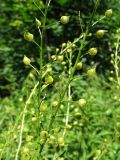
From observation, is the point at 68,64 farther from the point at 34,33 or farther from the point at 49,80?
the point at 49,80

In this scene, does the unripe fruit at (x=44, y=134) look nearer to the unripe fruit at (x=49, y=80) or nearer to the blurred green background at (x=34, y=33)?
the unripe fruit at (x=49, y=80)

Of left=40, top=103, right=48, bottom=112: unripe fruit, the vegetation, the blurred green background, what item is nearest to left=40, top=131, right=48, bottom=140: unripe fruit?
left=40, top=103, right=48, bottom=112: unripe fruit

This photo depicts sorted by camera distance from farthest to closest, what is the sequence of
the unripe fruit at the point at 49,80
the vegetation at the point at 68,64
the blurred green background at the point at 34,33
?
the blurred green background at the point at 34,33 → the vegetation at the point at 68,64 → the unripe fruit at the point at 49,80

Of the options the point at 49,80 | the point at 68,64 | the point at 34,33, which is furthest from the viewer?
the point at 34,33

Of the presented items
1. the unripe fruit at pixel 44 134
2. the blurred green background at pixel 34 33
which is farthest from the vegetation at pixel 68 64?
the unripe fruit at pixel 44 134

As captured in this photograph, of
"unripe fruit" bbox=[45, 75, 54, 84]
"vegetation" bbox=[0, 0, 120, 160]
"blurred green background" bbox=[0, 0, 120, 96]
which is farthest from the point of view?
"blurred green background" bbox=[0, 0, 120, 96]

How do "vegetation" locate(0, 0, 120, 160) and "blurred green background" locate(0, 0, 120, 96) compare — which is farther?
"blurred green background" locate(0, 0, 120, 96)

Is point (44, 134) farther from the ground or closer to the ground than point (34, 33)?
closer to the ground

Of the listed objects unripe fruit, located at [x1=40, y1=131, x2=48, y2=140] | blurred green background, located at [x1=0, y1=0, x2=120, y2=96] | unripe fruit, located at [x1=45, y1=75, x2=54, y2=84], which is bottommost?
unripe fruit, located at [x1=40, y1=131, x2=48, y2=140]

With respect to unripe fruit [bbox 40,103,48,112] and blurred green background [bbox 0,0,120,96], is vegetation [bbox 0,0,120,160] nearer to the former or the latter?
blurred green background [bbox 0,0,120,96]

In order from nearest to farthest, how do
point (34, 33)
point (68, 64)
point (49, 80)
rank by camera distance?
point (49, 80) → point (68, 64) → point (34, 33)

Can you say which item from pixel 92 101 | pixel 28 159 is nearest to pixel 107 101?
pixel 92 101

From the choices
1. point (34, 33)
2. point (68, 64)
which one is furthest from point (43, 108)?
point (34, 33)

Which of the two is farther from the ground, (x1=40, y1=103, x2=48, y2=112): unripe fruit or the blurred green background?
the blurred green background
